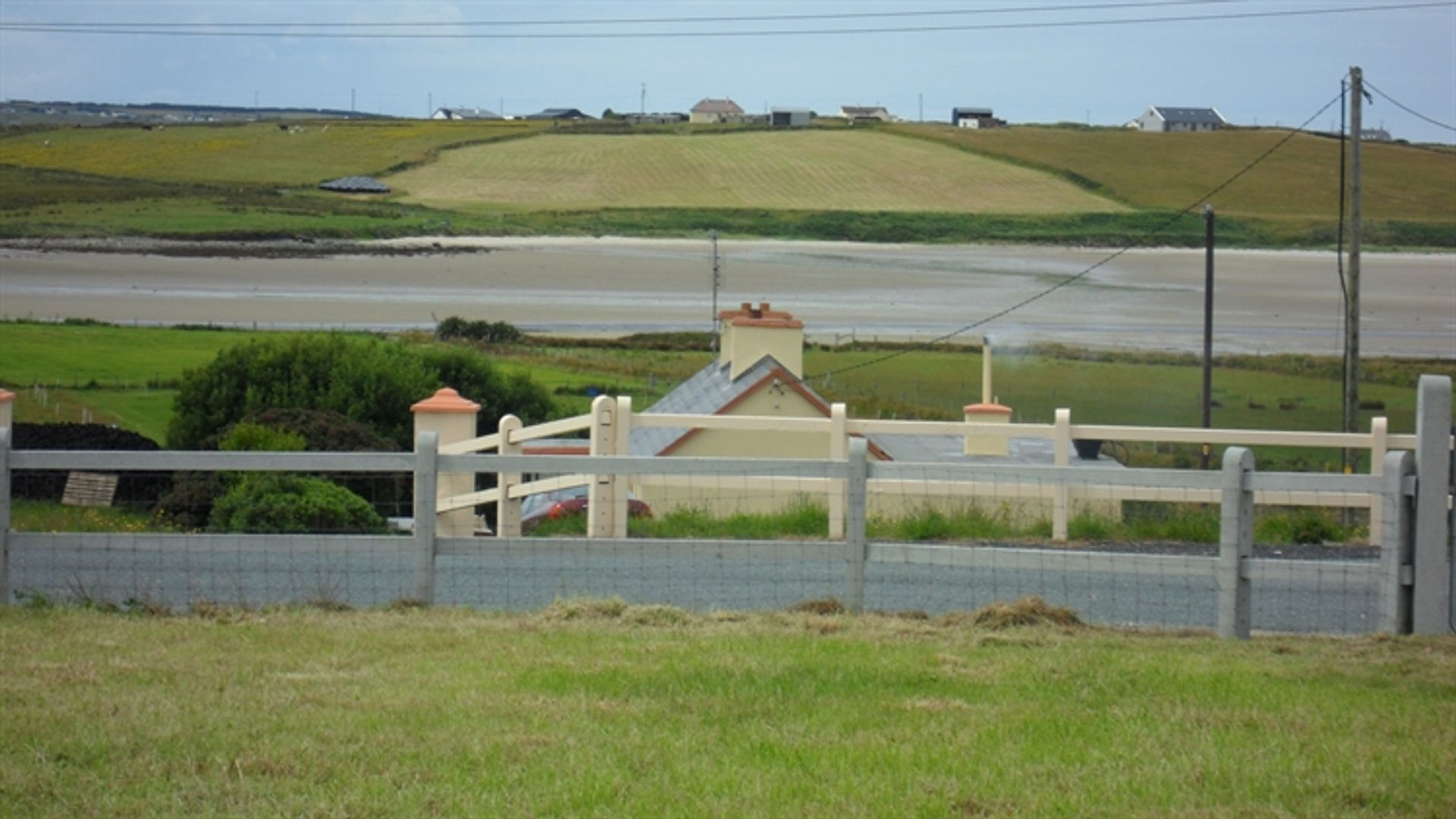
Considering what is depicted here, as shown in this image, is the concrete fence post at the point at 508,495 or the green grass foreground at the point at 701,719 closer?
the green grass foreground at the point at 701,719

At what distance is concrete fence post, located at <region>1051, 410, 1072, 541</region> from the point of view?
1446 centimetres

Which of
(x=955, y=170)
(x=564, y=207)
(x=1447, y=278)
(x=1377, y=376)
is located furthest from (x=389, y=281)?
(x=1447, y=278)

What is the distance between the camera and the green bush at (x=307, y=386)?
30125 millimetres

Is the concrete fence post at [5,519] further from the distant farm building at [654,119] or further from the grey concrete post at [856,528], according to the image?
the distant farm building at [654,119]

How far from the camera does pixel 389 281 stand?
174 feet

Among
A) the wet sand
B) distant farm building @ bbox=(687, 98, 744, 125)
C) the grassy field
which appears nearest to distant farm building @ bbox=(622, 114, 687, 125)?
distant farm building @ bbox=(687, 98, 744, 125)

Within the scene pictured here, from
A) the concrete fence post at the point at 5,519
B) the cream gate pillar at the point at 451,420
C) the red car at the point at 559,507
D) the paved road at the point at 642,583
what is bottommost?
the red car at the point at 559,507

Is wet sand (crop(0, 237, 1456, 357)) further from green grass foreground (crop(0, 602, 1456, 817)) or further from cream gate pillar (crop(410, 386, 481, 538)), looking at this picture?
green grass foreground (crop(0, 602, 1456, 817))

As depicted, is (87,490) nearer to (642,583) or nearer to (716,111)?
(642,583)

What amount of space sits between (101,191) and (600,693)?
52.1 metres

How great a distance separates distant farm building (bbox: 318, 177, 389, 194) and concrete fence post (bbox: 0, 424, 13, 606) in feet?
170

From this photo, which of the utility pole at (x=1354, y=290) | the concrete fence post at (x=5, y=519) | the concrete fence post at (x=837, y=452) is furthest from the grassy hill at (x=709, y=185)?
the concrete fence post at (x=5, y=519)

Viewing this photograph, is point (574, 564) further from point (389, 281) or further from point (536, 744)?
point (389, 281)

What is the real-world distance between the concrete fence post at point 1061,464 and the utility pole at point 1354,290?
14438mm
